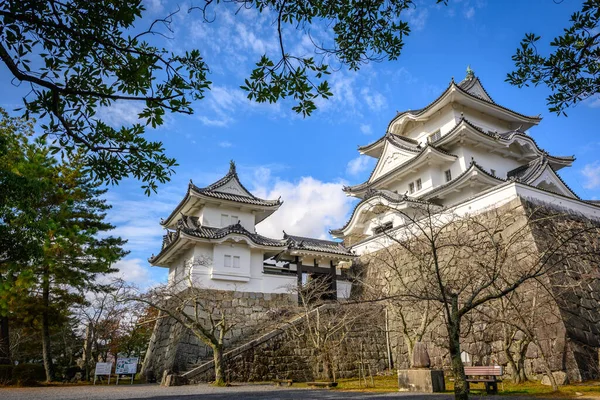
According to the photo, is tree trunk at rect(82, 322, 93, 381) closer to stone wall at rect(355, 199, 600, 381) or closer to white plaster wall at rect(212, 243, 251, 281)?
white plaster wall at rect(212, 243, 251, 281)

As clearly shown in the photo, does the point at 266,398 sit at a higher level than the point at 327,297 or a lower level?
lower

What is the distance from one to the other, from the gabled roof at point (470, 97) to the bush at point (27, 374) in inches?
896

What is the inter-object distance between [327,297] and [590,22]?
55.5 ft

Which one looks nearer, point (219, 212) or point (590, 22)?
point (590, 22)

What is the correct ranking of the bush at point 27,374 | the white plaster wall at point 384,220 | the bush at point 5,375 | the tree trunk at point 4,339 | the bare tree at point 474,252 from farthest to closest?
the white plaster wall at point 384,220, the tree trunk at point 4,339, the bush at point 27,374, the bush at point 5,375, the bare tree at point 474,252

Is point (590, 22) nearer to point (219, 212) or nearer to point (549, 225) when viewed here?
point (549, 225)

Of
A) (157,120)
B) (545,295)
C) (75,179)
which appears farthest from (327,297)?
(157,120)

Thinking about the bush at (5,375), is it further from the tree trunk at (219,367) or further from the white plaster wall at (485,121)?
the white plaster wall at (485,121)

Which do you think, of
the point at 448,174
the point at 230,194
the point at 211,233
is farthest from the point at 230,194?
the point at 448,174

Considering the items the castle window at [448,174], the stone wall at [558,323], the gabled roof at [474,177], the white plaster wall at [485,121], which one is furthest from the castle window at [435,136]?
the stone wall at [558,323]

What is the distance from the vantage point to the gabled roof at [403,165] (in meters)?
20.4

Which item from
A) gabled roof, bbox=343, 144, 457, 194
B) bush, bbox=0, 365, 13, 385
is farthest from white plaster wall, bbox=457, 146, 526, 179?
bush, bbox=0, 365, 13, 385

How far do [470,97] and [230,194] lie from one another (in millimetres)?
14629

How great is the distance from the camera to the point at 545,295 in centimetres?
1155
